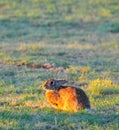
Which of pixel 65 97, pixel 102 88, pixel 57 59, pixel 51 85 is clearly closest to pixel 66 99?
pixel 65 97

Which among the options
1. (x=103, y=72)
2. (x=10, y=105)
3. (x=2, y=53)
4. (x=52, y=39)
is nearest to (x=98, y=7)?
(x=52, y=39)

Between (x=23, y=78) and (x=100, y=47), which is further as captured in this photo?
(x=100, y=47)

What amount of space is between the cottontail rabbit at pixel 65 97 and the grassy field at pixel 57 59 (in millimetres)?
144

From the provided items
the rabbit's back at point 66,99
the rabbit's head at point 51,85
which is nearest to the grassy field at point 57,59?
the rabbit's back at point 66,99

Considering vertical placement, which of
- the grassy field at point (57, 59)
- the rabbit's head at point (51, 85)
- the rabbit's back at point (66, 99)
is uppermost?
the rabbit's head at point (51, 85)

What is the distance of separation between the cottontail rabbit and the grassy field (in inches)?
5.7

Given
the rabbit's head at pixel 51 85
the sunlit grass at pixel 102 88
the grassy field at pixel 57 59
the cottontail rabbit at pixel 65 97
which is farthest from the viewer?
the sunlit grass at pixel 102 88

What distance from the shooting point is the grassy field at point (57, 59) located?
29.1 ft

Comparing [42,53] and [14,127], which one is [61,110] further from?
[42,53]

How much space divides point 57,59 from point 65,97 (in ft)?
21.2

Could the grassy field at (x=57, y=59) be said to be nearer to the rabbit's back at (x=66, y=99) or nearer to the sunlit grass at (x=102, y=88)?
the sunlit grass at (x=102, y=88)

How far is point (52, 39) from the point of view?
20.1 meters

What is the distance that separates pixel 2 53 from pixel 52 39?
4.21 metres

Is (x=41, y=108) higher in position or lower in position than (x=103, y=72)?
higher
